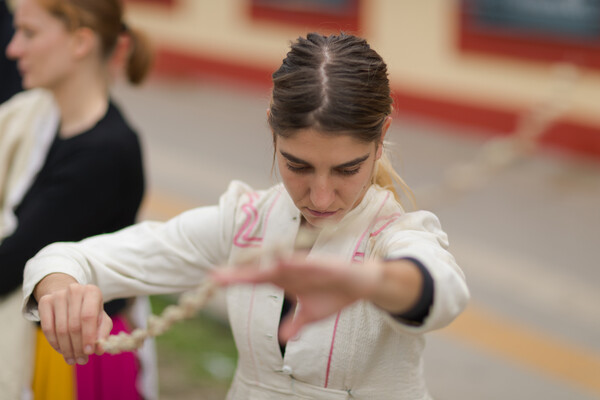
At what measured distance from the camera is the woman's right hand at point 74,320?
1375 millimetres

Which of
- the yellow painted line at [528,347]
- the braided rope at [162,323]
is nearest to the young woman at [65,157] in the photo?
the braided rope at [162,323]

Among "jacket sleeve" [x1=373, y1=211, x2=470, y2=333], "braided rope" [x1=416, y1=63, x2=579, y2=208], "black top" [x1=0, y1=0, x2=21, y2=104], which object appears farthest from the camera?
"braided rope" [x1=416, y1=63, x2=579, y2=208]

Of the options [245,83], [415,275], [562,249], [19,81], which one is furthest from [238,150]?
[415,275]

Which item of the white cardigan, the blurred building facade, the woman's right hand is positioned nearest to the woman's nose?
the white cardigan

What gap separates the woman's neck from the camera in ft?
7.38

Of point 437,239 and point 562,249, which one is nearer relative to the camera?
point 437,239

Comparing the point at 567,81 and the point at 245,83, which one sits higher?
the point at 567,81

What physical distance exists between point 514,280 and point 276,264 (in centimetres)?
372

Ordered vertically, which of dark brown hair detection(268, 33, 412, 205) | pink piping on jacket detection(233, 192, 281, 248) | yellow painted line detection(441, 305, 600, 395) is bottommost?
yellow painted line detection(441, 305, 600, 395)

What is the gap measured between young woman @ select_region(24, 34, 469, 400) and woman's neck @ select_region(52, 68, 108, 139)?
2.28 feet

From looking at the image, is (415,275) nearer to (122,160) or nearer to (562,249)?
(122,160)

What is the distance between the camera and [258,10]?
9.44 m

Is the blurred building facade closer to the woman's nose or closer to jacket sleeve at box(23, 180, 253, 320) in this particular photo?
jacket sleeve at box(23, 180, 253, 320)

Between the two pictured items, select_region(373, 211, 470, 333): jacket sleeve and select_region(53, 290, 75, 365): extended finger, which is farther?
select_region(53, 290, 75, 365): extended finger
